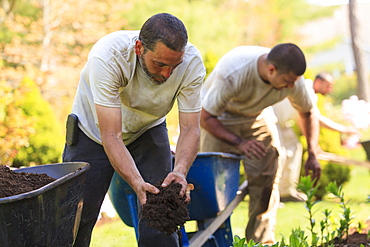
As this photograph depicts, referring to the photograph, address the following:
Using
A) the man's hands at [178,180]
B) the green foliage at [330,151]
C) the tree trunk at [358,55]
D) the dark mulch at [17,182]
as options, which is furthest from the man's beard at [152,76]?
the tree trunk at [358,55]

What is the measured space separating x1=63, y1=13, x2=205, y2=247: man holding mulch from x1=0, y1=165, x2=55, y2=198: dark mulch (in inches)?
15.6

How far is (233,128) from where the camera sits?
16.5 feet

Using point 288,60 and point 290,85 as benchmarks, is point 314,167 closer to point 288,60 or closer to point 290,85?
point 290,85

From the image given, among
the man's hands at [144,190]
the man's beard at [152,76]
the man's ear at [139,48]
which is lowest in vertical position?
the man's hands at [144,190]

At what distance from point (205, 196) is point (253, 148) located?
2.53ft

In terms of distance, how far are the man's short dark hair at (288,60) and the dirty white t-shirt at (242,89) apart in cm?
28

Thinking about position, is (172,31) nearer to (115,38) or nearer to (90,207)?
(115,38)

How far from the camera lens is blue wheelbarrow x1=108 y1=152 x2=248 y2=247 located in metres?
3.78

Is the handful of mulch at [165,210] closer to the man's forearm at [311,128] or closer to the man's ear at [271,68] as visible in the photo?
the man's ear at [271,68]

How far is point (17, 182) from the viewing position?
92.5 inches

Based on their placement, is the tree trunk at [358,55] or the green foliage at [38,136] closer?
the green foliage at [38,136]

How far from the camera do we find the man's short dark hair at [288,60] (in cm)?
422

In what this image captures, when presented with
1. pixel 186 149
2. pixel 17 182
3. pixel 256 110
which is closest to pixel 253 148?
pixel 256 110

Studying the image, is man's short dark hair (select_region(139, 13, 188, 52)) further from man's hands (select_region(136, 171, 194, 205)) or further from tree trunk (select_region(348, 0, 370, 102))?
tree trunk (select_region(348, 0, 370, 102))
